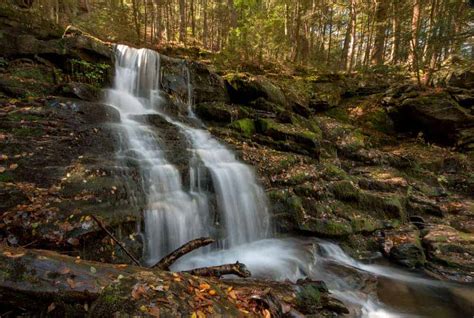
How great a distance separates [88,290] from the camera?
2.74 metres

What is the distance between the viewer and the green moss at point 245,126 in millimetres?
10570

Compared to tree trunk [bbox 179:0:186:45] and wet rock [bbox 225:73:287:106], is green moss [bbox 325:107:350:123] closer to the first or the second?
wet rock [bbox 225:73:287:106]

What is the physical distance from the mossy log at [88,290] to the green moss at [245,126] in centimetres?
777

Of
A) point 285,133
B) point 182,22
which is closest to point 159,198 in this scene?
point 285,133

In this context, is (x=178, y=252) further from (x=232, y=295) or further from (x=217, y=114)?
(x=217, y=114)

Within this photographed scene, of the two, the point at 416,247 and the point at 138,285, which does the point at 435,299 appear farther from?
the point at 138,285

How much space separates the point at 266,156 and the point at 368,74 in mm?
11607

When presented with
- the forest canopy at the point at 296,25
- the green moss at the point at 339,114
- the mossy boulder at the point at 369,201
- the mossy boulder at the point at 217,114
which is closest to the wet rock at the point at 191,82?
the mossy boulder at the point at 217,114

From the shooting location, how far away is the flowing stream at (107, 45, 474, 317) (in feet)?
→ 18.6

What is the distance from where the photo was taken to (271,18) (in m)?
16.7

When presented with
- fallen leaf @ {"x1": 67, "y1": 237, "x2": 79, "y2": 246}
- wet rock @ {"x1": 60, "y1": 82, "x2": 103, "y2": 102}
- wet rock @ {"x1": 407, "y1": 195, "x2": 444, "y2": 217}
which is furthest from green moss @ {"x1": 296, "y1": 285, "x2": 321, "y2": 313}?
wet rock @ {"x1": 60, "y1": 82, "x2": 103, "y2": 102}

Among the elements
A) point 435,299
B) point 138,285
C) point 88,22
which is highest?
point 88,22

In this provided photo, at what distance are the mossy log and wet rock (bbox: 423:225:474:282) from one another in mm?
5983

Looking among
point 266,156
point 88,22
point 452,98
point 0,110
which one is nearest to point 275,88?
point 266,156
